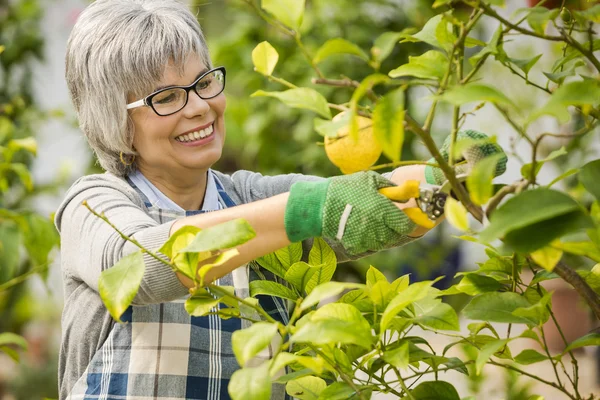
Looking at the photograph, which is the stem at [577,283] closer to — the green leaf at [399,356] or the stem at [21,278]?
the green leaf at [399,356]

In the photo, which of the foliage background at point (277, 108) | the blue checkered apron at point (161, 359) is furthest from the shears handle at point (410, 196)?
the foliage background at point (277, 108)

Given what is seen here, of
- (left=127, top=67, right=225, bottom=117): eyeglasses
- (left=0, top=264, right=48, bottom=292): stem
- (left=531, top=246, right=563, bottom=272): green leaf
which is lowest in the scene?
(left=0, top=264, right=48, bottom=292): stem

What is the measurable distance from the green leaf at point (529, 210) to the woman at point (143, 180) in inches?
20.2

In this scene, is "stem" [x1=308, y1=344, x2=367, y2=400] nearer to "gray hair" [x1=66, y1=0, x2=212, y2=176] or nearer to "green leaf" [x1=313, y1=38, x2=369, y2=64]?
"green leaf" [x1=313, y1=38, x2=369, y2=64]

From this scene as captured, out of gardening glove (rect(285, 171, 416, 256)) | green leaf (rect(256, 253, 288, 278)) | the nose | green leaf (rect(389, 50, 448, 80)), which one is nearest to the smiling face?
the nose

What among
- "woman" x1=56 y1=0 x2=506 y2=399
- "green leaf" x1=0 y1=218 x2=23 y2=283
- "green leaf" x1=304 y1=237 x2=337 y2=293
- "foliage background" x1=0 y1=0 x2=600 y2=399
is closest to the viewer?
"green leaf" x1=304 y1=237 x2=337 y2=293

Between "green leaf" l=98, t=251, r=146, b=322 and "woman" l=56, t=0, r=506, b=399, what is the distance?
1.05ft

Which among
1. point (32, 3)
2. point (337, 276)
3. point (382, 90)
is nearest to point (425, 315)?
point (382, 90)

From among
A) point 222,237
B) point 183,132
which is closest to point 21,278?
point 183,132

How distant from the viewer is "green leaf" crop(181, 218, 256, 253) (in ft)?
2.10

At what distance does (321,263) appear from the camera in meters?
0.90

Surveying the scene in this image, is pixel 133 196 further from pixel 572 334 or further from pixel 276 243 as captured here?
pixel 572 334

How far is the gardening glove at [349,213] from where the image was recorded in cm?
78

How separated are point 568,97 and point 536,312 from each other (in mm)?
244
